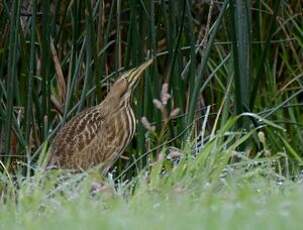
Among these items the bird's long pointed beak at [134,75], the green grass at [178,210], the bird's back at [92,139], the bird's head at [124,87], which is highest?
the green grass at [178,210]

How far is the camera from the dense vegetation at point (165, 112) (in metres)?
3.97

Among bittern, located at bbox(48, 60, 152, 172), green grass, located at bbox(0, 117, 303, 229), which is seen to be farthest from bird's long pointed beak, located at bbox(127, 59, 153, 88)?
green grass, located at bbox(0, 117, 303, 229)

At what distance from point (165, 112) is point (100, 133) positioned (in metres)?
1.85

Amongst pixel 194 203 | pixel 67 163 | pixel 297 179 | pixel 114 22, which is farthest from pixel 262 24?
pixel 194 203

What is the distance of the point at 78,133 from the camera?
6465mm

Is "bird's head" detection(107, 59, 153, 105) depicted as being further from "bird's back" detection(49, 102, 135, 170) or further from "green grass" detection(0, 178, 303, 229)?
"green grass" detection(0, 178, 303, 229)

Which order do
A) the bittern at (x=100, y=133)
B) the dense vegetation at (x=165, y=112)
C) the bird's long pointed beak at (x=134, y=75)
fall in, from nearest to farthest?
the dense vegetation at (x=165, y=112)
the bird's long pointed beak at (x=134, y=75)
the bittern at (x=100, y=133)

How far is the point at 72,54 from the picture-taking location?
7.30 metres

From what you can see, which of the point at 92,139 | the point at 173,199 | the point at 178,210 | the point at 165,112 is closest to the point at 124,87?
the point at 92,139

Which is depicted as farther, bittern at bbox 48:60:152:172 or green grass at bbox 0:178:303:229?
bittern at bbox 48:60:152:172

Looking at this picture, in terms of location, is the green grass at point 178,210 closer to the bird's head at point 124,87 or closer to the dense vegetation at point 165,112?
the dense vegetation at point 165,112

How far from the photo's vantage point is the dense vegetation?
3973mm

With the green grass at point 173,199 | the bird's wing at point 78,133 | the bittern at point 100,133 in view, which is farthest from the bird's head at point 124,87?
the green grass at point 173,199

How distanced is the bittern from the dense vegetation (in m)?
0.14
